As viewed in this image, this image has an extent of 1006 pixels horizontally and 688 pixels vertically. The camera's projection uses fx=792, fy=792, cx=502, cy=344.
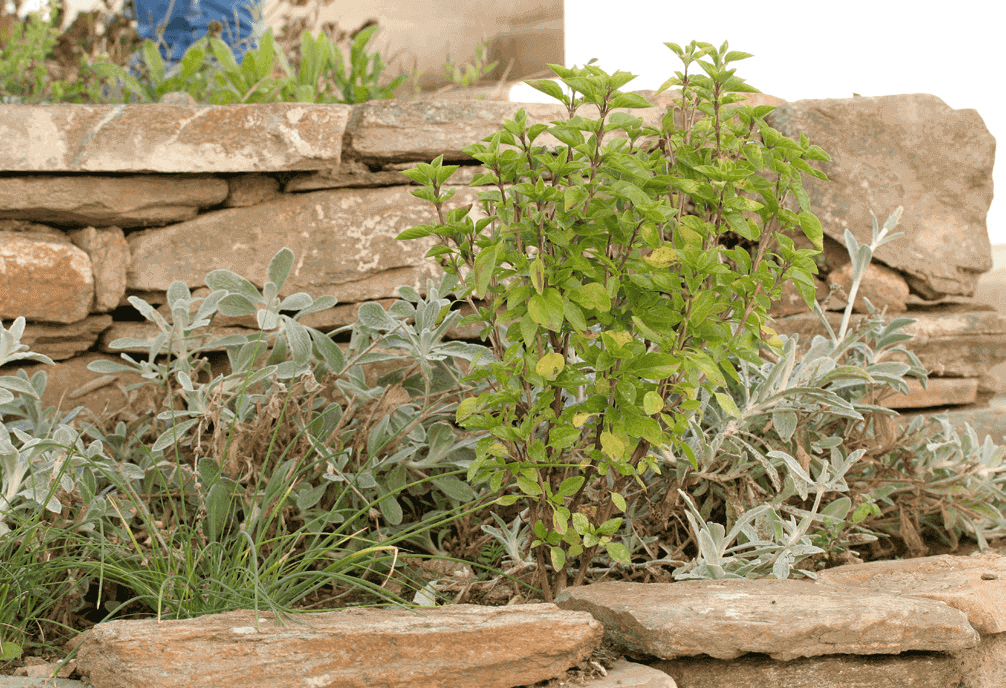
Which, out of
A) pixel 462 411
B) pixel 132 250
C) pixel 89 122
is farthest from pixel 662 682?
pixel 89 122

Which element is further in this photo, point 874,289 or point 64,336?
point 874,289

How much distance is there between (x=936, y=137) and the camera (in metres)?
3.11

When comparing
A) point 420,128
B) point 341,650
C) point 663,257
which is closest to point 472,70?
point 420,128

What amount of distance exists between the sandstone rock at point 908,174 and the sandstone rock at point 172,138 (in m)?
1.77

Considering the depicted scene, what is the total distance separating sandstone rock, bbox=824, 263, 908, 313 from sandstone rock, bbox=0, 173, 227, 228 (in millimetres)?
2316

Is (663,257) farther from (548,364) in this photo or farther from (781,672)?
(781,672)

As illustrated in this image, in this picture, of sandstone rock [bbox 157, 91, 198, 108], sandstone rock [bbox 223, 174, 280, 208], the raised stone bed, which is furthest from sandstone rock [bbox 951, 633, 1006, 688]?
sandstone rock [bbox 157, 91, 198, 108]

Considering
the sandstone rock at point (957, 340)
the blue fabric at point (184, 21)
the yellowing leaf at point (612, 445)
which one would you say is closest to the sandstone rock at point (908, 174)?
the sandstone rock at point (957, 340)

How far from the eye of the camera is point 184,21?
4.04 m

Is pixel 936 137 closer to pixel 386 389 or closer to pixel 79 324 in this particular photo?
pixel 386 389

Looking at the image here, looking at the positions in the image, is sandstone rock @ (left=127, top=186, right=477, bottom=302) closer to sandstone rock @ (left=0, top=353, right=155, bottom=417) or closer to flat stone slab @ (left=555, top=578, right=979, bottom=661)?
sandstone rock @ (left=0, top=353, right=155, bottom=417)

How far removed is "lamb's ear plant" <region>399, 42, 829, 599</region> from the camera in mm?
1616

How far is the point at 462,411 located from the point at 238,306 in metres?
0.89

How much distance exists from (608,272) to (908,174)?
1934 mm
